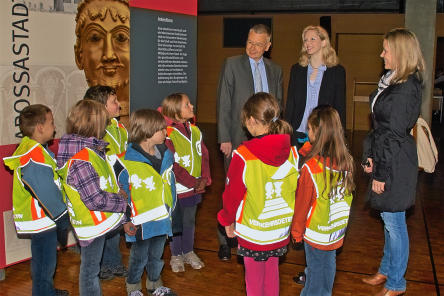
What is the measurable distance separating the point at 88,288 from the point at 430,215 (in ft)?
12.9

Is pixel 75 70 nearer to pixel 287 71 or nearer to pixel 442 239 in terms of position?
pixel 442 239

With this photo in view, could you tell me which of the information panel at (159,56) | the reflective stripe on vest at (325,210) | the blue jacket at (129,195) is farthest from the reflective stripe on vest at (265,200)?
the information panel at (159,56)

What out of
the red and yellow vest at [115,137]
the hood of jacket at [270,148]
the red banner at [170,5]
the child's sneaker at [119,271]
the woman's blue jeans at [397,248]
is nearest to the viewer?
the hood of jacket at [270,148]

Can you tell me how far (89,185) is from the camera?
277cm

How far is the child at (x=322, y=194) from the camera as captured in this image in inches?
110

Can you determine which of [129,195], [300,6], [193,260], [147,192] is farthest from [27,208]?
[300,6]

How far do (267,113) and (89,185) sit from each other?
989mm

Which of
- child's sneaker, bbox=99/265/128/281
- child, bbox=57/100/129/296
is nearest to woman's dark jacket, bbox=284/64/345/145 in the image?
child, bbox=57/100/129/296

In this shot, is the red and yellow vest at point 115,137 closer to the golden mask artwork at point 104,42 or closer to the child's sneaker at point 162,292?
the golden mask artwork at point 104,42

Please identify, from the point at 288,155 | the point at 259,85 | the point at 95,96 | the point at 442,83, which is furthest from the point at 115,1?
the point at 442,83

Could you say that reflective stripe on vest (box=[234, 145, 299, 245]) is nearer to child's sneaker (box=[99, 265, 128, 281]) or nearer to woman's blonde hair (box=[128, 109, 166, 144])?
woman's blonde hair (box=[128, 109, 166, 144])

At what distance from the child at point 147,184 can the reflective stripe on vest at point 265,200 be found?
56cm

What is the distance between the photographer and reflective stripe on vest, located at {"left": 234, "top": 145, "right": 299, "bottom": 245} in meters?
2.66

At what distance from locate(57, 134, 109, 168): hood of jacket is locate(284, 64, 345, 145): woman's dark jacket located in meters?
1.44
